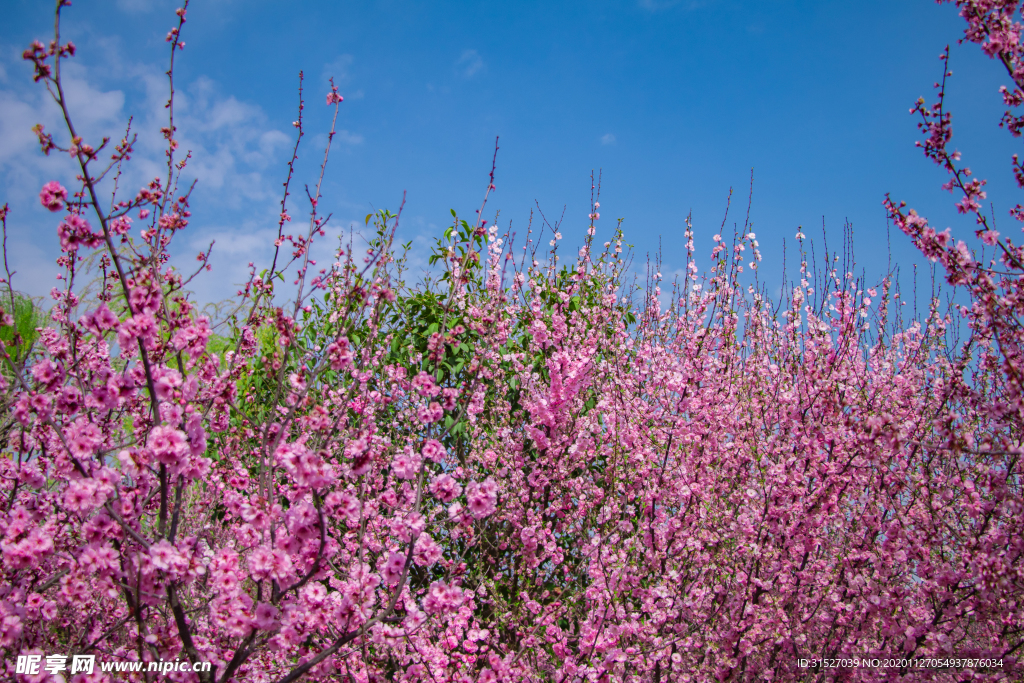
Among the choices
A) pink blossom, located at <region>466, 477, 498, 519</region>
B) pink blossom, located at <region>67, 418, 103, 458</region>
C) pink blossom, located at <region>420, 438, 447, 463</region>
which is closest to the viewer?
pink blossom, located at <region>67, 418, 103, 458</region>

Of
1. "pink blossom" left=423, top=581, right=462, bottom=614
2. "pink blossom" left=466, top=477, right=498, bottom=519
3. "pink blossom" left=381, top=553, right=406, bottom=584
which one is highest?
"pink blossom" left=466, top=477, right=498, bottom=519

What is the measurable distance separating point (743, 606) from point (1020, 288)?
2.42 m

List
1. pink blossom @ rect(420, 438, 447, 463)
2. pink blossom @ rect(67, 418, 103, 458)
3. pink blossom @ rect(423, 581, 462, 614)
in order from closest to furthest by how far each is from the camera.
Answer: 1. pink blossom @ rect(67, 418, 103, 458)
2. pink blossom @ rect(423, 581, 462, 614)
3. pink blossom @ rect(420, 438, 447, 463)

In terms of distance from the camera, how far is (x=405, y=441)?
4.55 metres

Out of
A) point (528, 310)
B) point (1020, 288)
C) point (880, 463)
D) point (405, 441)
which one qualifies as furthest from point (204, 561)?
point (1020, 288)

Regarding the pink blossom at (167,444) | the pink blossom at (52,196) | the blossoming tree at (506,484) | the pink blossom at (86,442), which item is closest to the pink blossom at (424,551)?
the blossoming tree at (506,484)

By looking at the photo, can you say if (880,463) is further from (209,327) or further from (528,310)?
(209,327)

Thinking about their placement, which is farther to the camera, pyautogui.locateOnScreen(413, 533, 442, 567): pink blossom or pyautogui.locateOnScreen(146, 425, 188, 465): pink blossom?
pyautogui.locateOnScreen(413, 533, 442, 567): pink blossom

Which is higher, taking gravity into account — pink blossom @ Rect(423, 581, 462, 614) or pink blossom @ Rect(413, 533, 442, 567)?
pink blossom @ Rect(413, 533, 442, 567)

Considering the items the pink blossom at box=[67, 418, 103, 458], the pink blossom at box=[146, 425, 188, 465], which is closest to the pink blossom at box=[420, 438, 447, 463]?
the pink blossom at box=[146, 425, 188, 465]

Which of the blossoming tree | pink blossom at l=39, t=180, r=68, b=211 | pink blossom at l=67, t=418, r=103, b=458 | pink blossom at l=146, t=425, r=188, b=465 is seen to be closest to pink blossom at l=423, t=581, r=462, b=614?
the blossoming tree

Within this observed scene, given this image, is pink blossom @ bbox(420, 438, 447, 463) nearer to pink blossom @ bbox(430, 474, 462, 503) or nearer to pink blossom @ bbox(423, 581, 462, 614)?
pink blossom @ bbox(430, 474, 462, 503)

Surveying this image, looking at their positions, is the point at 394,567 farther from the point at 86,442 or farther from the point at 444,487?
the point at 86,442

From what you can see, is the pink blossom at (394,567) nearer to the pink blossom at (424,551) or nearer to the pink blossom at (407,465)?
the pink blossom at (424,551)
